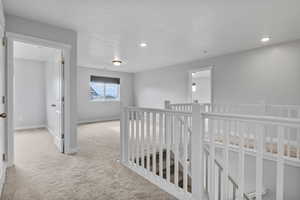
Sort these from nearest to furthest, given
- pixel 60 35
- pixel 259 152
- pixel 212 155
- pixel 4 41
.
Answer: pixel 259 152 < pixel 212 155 < pixel 4 41 < pixel 60 35

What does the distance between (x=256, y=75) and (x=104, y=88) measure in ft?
19.4

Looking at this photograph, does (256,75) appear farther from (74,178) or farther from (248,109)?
(74,178)

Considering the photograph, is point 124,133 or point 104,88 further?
point 104,88

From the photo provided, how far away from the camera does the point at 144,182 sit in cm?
211

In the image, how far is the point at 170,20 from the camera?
2666 mm

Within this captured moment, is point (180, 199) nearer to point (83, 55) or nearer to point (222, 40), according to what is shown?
point (222, 40)

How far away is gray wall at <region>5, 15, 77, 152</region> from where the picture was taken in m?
2.54

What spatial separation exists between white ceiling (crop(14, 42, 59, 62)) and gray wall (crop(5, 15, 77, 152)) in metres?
1.12

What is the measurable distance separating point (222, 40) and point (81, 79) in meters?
5.48

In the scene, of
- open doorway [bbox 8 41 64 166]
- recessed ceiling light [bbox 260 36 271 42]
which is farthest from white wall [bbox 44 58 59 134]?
recessed ceiling light [bbox 260 36 271 42]

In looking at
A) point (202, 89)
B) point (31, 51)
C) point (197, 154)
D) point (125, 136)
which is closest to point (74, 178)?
point (125, 136)

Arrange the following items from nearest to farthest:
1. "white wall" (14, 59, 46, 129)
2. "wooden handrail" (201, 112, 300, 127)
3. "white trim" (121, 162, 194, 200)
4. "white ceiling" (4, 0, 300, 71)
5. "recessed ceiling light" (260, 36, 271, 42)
Result: "wooden handrail" (201, 112, 300, 127), "white trim" (121, 162, 194, 200), "white ceiling" (4, 0, 300, 71), "recessed ceiling light" (260, 36, 271, 42), "white wall" (14, 59, 46, 129)

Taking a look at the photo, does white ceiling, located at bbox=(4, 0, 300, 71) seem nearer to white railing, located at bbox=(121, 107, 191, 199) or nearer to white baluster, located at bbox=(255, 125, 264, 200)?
white railing, located at bbox=(121, 107, 191, 199)

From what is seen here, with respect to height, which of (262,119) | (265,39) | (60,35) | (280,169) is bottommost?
(280,169)
